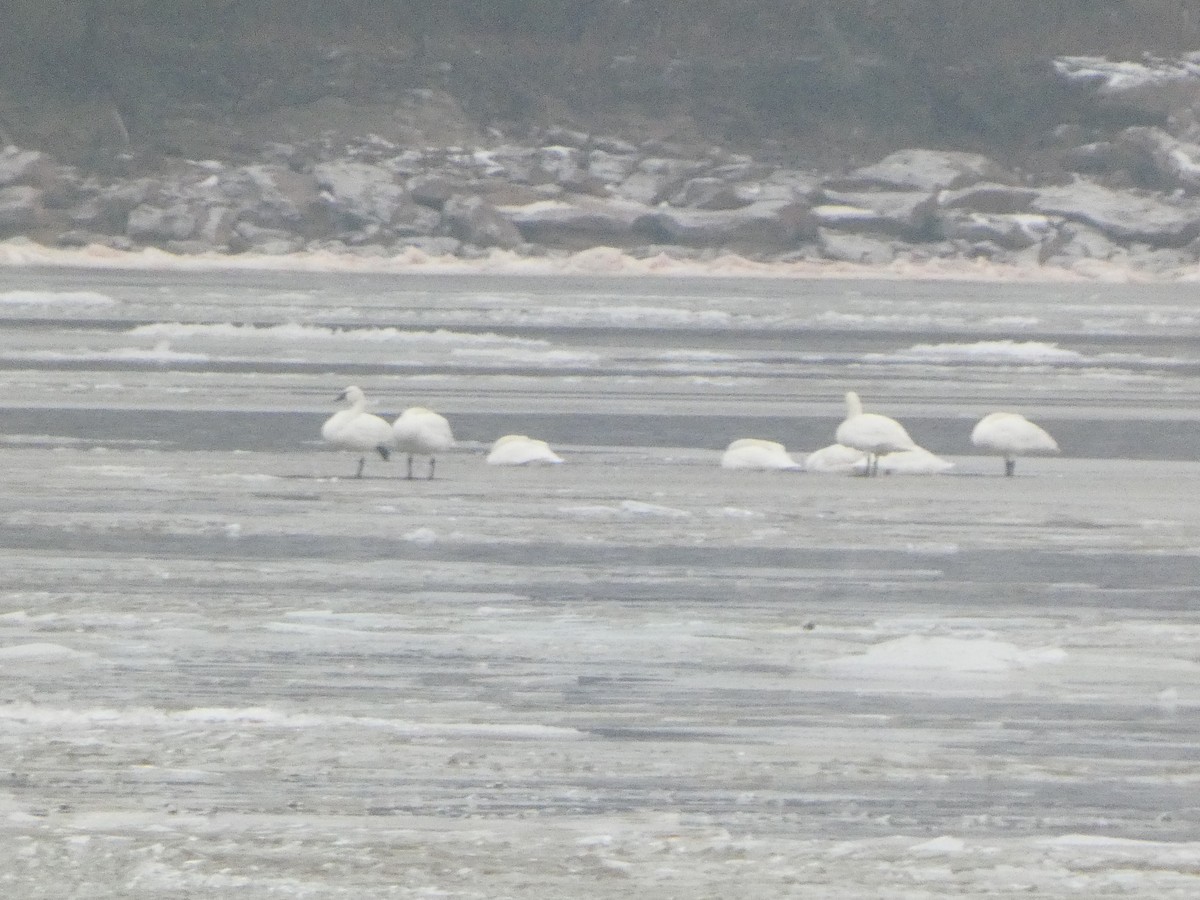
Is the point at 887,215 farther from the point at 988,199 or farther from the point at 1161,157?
the point at 1161,157

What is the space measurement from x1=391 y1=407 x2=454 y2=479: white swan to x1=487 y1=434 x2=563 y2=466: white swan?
1.81 ft

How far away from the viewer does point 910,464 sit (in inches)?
585

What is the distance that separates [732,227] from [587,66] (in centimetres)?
2218

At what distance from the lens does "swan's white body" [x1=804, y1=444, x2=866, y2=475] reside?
1484 cm

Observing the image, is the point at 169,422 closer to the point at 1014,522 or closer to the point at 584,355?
the point at 1014,522

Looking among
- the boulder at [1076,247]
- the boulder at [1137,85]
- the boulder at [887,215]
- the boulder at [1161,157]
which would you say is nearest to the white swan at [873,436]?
the boulder at [1076,247]

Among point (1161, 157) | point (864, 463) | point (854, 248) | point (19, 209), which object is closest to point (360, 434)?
point (864, 463)

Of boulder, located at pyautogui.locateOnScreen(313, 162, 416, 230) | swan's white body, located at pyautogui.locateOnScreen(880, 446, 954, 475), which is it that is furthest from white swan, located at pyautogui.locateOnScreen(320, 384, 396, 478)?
boulder, located at pyautogui.locateOnScreen(313, 162, 416, 230)

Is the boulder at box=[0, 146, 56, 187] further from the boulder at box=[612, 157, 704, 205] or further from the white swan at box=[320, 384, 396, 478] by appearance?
the white swan at box=[320, 384, 396, 478]

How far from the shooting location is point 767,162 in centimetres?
8762

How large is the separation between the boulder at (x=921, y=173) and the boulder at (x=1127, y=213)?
2.64m

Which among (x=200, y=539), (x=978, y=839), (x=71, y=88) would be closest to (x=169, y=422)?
(x=200, y=539)

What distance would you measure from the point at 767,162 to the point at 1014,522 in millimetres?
76117

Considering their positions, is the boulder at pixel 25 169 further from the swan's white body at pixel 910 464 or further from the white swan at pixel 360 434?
the swan's white body at pixel 910 464
